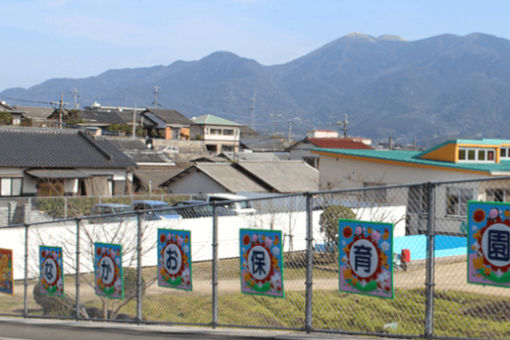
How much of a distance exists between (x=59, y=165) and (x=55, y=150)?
1.69 metres

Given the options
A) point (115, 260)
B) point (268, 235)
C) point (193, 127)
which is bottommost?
point (115, 260)

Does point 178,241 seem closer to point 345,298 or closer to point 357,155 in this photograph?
point 345,298

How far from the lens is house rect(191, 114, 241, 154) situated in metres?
75.1

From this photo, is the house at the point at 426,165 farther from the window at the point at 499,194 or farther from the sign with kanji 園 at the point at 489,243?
the sign with kanji 園 at the point at 489,243

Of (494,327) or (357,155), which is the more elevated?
(357,155)

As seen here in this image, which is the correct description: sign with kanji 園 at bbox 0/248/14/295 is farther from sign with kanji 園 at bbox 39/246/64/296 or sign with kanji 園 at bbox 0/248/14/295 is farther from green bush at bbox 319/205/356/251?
green bush at bbox 319/205/356/251

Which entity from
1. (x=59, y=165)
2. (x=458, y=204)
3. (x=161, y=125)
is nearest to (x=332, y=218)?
(x=458, y=204)

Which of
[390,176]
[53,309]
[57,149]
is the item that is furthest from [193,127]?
[53,309]

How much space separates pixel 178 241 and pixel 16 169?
2244 centimetres

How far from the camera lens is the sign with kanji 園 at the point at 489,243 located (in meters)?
5.62

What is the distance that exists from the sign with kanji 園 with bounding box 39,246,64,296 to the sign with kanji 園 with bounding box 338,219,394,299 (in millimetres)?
5188

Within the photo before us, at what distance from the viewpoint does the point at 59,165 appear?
29.7m

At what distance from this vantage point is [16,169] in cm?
2812

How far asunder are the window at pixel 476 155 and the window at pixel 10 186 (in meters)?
20.7
